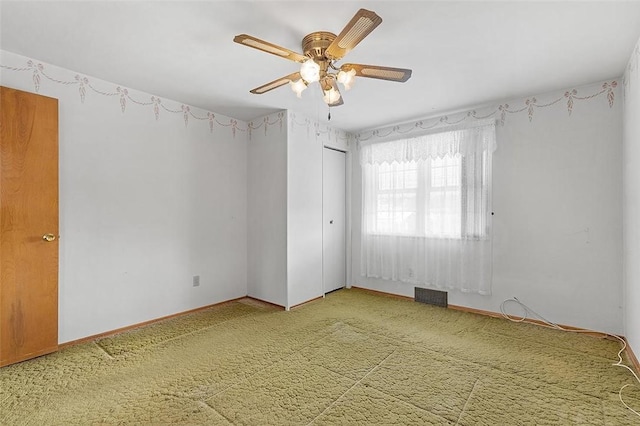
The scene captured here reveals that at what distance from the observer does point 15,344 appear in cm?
238

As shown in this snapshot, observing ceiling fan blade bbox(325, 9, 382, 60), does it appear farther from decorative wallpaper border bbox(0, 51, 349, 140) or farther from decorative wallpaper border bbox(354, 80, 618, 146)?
decorative wallpaper border bbox(354, 80, 618, 146)

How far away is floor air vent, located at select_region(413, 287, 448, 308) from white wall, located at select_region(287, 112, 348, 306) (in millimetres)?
1292

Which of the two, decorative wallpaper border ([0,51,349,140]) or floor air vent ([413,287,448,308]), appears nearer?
decorative wallpaper border ([0,51,349,140])

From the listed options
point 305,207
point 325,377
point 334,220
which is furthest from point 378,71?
point 334,220

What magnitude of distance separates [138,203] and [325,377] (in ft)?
8.27

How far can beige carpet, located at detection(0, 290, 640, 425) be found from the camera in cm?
184

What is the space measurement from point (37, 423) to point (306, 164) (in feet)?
10.8

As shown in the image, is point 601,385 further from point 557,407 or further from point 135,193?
point 135,193

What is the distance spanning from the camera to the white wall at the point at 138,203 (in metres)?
2.76

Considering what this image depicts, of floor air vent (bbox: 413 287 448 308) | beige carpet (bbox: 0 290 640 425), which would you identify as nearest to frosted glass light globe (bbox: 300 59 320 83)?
beige carpet (bbox: 0 290 640 425)

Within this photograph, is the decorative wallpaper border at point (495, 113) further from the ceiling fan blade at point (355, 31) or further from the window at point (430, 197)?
the ceiling fan blade at point (355, 31)

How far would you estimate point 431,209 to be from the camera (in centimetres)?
399

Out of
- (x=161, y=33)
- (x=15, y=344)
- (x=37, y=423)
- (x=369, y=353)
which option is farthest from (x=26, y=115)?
(x=369, y=353)

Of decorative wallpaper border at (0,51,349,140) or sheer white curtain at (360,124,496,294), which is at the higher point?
decorative wallpaper border at (0,51,349,140)
